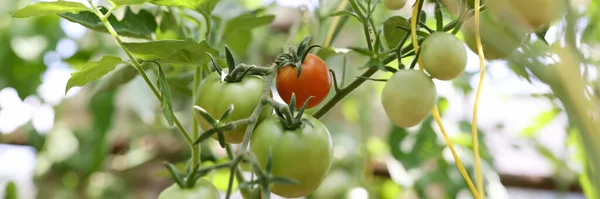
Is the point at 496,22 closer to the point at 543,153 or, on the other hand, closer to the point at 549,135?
the point at 543,153

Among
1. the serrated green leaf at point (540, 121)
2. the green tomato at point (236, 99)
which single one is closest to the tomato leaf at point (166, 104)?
the green tomato at point (236, 99)

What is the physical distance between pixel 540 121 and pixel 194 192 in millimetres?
737

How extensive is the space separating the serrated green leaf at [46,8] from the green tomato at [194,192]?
0.15m

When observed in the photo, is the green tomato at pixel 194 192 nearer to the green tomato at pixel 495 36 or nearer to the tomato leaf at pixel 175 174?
the tomato leaf at pixel 175 174

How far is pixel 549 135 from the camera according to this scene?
1229mm

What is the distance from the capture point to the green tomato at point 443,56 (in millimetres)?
279

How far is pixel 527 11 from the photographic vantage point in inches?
9.7

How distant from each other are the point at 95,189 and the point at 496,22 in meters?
0.88

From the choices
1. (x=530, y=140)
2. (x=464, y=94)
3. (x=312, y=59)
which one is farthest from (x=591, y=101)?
(x=530, y=140)

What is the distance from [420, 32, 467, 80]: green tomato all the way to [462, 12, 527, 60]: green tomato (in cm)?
2

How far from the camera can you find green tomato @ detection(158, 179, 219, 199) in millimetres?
262

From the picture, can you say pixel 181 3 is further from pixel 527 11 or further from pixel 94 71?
pixel 527 11

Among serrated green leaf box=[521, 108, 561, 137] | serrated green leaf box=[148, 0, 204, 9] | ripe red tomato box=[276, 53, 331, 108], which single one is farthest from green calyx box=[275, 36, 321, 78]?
serrated green leaf box=[521, 108, 561, 137]

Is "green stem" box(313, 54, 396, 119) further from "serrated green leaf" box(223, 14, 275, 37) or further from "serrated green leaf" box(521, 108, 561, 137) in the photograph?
"serrated green leaf" box(521, 108, 561, 137)
